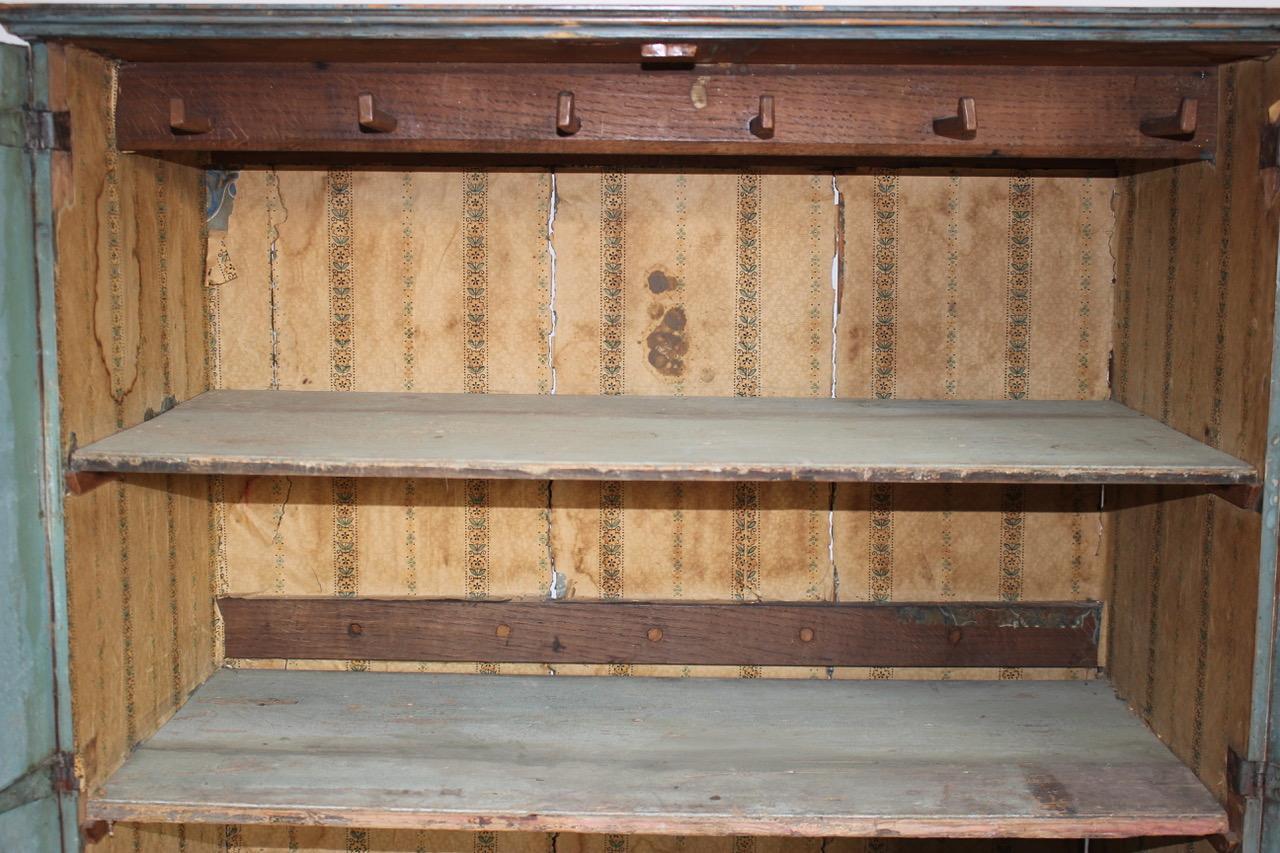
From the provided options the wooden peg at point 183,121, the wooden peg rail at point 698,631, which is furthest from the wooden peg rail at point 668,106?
the wooden peg rail at point 698,631

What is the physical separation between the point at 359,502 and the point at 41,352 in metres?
0.74

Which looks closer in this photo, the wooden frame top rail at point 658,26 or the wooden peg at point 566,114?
the wooden frame top rail at point 658,26

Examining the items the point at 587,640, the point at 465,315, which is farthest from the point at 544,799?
the point at 465,315

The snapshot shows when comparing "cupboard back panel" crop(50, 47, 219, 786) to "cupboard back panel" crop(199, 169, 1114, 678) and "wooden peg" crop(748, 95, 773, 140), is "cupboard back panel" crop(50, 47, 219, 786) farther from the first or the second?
"wooden peg" crop(748, 95, 773, 140)

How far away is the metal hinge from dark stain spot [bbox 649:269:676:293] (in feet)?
3.37

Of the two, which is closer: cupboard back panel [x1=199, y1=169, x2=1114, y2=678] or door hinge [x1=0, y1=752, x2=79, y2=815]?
door hinge [x1=0, y1=752, x2=79, y2=815]

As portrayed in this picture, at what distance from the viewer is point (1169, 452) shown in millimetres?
1803

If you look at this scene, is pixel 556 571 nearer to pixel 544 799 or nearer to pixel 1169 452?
pixel 544 799

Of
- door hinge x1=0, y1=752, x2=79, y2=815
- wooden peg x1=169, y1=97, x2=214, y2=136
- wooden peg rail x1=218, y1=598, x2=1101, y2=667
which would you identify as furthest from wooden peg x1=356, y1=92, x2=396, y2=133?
door hinge x1=0, y1=752, x2=79, y2=815

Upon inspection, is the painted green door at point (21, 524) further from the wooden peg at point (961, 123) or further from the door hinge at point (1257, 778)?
the door hinge at point (1257, 778)

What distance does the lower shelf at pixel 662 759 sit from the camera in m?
1.80

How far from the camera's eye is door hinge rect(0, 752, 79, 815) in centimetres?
170

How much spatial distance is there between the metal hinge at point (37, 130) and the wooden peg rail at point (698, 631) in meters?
0.99

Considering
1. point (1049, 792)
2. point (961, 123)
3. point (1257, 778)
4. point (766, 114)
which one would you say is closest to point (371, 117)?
point (766, 114)
